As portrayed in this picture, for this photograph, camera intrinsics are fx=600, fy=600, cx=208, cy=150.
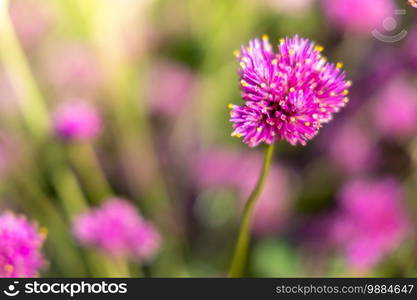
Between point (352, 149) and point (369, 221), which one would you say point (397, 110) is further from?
point (369, 221)

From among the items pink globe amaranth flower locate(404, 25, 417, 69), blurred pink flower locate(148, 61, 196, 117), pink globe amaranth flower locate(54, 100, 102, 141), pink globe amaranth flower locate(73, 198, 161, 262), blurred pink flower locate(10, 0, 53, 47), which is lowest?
pink globe amaranth flower locate(73, 198, 161, 262)

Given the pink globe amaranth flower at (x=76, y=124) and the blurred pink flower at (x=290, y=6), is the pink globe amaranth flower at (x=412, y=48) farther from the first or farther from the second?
the pink globe amaranth flower at (x=76, y=124)

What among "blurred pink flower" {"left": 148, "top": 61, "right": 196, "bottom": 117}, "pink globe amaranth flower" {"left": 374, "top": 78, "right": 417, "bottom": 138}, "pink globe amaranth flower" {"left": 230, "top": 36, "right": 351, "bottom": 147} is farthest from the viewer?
"blurred pink flower" {"left": 148, "top": 61, "right": 196, "bottom": 117}

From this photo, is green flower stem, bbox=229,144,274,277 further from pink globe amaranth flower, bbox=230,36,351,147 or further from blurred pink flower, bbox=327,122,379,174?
blurred pink flower, bbox=327,122,379,174

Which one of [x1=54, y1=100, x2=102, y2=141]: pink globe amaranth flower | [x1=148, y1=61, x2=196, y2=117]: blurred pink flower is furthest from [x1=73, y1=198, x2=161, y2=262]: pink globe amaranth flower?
[x1=148, y1=61, x2=196, y2=117]: blurred pink flower

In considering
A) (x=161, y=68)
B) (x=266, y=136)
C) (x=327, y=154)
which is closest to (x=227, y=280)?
(x=266, y=136)

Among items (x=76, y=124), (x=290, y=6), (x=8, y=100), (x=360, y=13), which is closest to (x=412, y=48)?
(x=360, y=13)

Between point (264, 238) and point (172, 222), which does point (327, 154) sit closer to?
point (264, 238)
